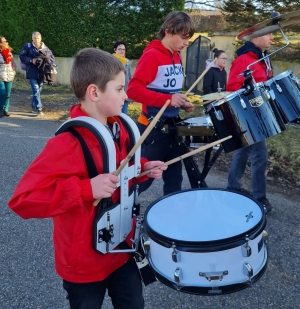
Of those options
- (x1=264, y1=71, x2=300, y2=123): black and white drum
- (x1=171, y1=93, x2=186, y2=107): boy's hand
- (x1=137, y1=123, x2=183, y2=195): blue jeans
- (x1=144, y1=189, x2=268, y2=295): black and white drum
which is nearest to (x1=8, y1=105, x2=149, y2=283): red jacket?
(x1=144, y1=189, x2=268, y2=295): black and white drum

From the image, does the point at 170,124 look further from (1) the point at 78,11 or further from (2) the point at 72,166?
(1) the point at 78,11

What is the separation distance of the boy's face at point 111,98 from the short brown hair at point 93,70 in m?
0.02

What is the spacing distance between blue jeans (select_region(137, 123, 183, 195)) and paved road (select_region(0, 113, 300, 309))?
79cm

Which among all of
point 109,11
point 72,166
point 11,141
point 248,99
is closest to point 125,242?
point 72,166

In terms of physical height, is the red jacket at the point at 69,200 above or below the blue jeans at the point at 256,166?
above

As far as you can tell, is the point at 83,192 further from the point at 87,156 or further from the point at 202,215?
the point at 202,215

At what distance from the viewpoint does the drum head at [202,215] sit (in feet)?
5.51

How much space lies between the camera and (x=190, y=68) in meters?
10.4

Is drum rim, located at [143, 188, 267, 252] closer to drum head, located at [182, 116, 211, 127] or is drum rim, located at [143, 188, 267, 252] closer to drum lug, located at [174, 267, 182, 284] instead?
drum lug, located at [174, 267, 182, 284]

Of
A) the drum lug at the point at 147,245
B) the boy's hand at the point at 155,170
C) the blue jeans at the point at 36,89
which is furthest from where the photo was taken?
the blue jeans at the point at 36,89

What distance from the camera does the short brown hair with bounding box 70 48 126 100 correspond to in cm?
161

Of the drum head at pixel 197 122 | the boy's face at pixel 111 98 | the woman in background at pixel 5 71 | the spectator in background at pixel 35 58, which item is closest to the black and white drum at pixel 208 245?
the boy's face at pixel 111 98

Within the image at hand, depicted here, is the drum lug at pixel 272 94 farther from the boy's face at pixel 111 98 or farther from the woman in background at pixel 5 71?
the woman in background at pixel 5 71

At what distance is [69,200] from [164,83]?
5.77 ft
